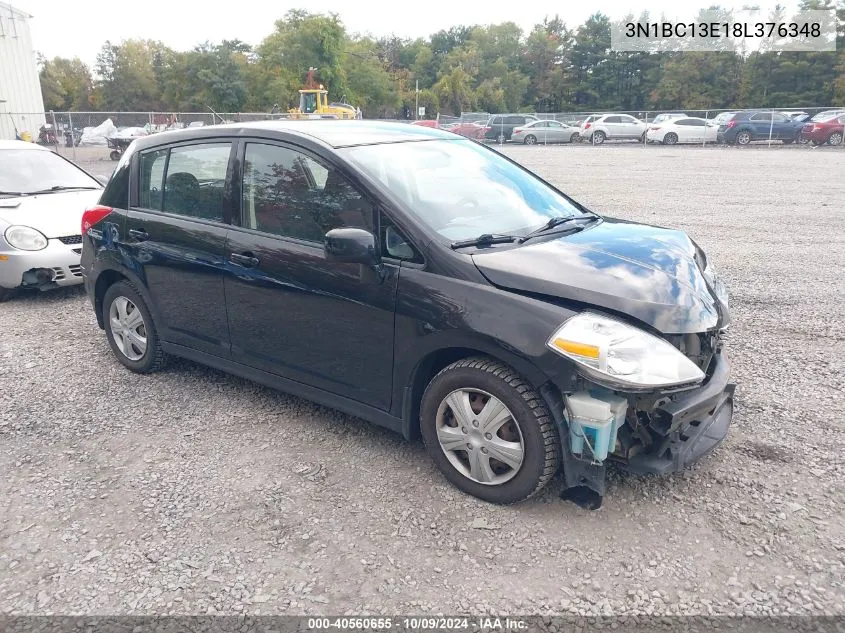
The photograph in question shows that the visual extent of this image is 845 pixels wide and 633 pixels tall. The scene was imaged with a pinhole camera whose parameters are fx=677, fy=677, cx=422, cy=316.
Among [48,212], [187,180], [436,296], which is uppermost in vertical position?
[187,180]

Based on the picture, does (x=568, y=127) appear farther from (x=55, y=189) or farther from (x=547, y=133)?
(x=55, y=189)

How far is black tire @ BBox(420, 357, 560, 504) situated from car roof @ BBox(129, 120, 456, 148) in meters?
1.49

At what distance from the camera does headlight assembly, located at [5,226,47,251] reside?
6727 millimetres

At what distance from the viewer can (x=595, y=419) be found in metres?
2.85

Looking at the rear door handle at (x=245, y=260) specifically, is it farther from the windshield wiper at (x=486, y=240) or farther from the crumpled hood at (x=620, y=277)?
the crumpled hood at (x=620, y=277)

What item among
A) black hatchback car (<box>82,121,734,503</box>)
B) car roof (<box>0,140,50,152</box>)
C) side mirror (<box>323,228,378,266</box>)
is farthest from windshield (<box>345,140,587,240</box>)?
car roof (<box>0,140,50,152</box>)

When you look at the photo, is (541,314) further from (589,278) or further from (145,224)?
(145,224)

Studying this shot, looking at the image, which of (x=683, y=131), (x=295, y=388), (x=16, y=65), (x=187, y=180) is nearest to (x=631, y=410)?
(x=295, y=388)

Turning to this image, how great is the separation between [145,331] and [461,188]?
8.36 ft

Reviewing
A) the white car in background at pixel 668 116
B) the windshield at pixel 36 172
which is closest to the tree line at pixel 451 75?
the white car in background at pixel 668 116

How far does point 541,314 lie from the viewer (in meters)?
2.96

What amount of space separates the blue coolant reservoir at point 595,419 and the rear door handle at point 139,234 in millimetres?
3133

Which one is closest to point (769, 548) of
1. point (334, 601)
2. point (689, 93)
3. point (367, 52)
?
point (334, 601)

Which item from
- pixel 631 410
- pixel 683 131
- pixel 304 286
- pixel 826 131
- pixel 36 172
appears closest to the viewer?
pixel 631 410
